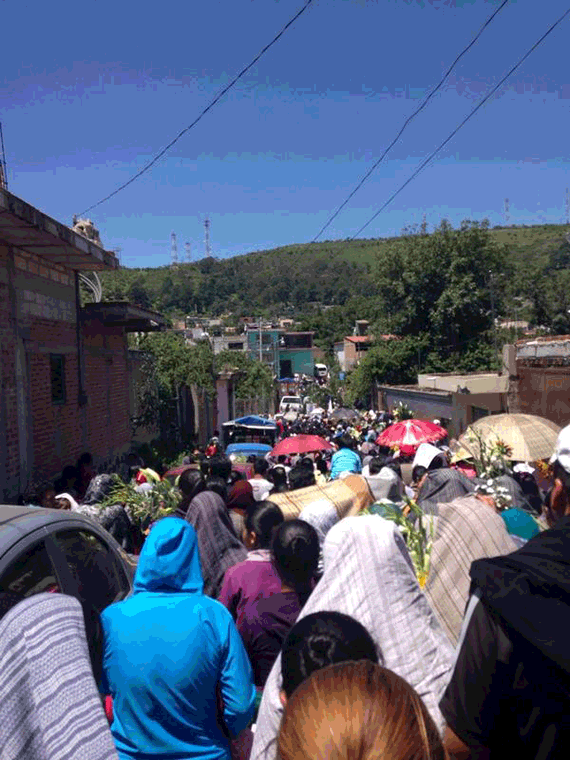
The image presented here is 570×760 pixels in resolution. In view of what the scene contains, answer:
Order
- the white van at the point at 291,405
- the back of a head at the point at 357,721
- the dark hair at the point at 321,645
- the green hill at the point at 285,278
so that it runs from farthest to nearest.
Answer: the green hill at the point at 285,278 < the white van at the point at 291,405 < the dark hair at the point at 321,645 < the back of a head at the point at 357,721

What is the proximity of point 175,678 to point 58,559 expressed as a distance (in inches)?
34.2

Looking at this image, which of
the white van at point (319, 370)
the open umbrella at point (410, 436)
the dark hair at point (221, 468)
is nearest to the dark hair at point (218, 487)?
the dark hair at point (221, 468)

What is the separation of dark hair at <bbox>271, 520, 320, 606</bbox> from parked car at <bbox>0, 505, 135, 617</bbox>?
903mm

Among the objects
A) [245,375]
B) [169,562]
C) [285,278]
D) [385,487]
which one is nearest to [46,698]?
[169,562]

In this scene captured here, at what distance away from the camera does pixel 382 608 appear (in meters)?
2.92

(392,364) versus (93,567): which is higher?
(93,567)

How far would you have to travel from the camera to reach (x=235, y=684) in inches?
128

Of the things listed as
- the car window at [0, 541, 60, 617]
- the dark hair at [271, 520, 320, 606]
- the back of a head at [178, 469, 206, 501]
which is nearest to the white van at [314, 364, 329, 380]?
the back of a head at [178, 469, 206, 501]

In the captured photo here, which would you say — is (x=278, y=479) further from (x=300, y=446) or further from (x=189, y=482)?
(x=300, y=446)

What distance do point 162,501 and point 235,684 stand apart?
18.3 feet

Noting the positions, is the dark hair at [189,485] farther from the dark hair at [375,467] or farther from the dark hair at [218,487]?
the dark hair at [375,467]

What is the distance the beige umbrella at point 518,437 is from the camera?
10.0 metres

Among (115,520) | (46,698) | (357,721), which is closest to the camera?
(357,721)

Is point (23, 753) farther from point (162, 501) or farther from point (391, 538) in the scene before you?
point (162, 501)
